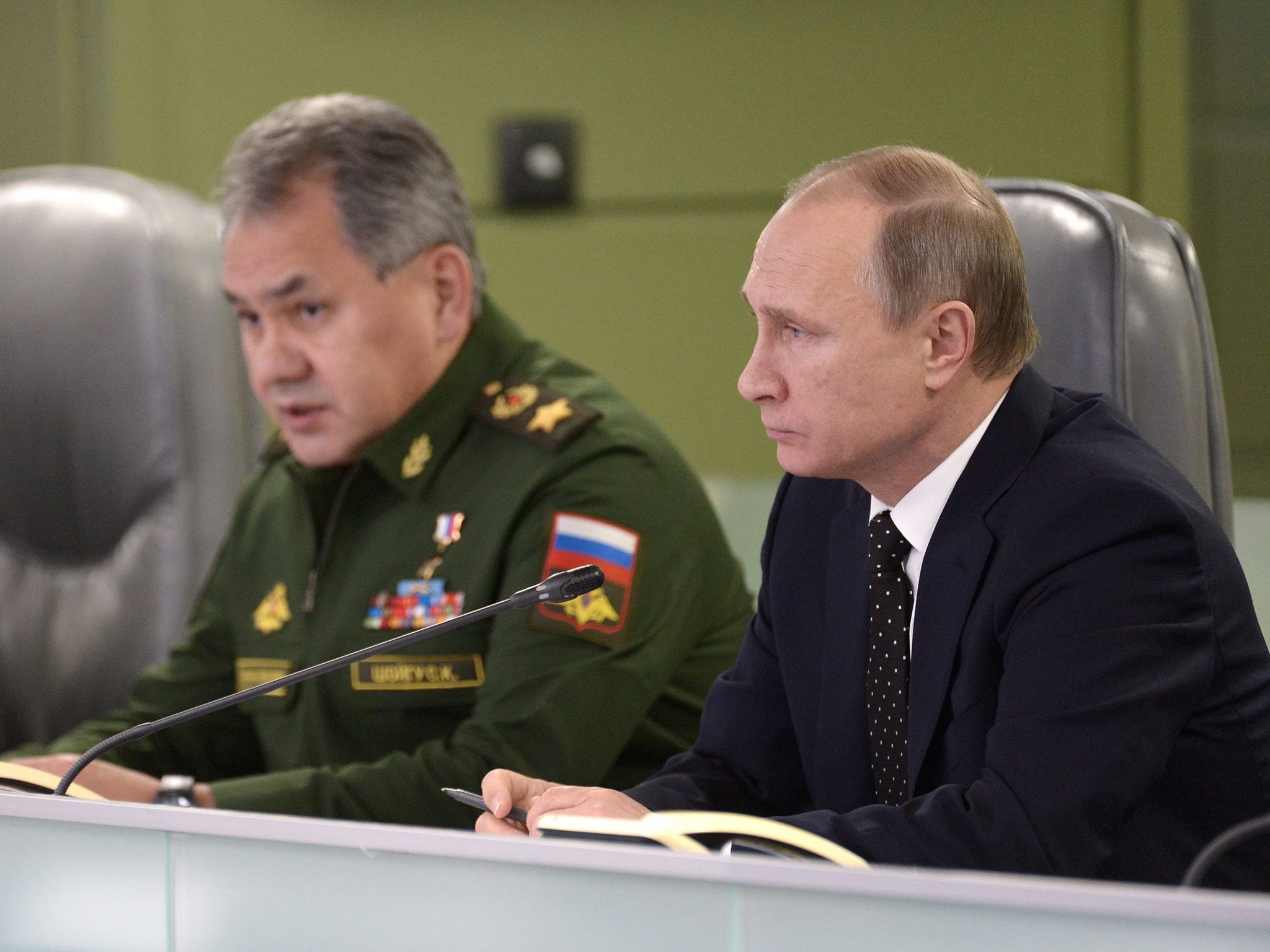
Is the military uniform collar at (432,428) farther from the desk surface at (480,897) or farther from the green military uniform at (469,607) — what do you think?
the desk surface at (480,897)

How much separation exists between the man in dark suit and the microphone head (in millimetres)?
137

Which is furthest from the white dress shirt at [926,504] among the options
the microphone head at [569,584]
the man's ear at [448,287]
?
the man's ear at [448,287]

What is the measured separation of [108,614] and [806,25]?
1344 mm

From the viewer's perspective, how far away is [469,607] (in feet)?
5.05

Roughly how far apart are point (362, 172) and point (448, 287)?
0.50ft

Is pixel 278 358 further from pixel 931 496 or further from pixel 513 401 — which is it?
pixel 931 496

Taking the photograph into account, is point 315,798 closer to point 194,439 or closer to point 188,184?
point 194,439

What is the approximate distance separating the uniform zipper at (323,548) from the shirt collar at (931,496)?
28.0 inches

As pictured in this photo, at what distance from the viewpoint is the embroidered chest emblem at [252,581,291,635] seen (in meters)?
1.72

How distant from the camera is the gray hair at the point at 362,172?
167 centimetres

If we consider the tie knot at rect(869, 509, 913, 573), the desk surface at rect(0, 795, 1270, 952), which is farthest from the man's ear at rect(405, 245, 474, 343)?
the desk surface at rect(0, 795, 1270, 952)

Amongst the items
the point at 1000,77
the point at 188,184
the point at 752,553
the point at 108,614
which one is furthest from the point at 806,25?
the point at 108,614

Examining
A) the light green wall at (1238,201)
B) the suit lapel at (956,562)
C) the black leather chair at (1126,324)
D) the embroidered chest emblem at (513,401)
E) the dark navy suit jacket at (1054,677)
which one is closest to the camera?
the dark navy suit jacket at (1054,677)

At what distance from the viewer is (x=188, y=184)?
106 inches
